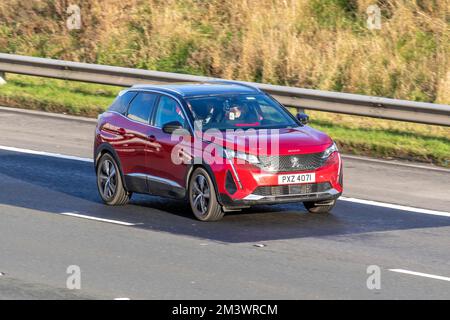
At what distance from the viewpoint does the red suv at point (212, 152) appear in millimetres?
13570

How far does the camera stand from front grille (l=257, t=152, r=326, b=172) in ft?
44.5

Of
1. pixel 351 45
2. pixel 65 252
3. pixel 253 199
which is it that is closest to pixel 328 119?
pixel 351 45

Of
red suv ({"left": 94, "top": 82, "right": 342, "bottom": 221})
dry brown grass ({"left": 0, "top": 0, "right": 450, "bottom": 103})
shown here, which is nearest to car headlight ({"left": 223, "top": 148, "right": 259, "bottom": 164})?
red suv ({"left": 94, "top": 82, "right": 342, "bottom": 221})

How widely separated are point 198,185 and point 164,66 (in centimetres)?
1392

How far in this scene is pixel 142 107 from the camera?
1518 cm

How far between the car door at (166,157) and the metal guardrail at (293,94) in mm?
6000

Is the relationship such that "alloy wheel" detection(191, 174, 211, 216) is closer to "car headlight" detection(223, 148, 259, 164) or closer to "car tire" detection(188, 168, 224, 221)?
"car tire" detection(188, 168, 224, 221)

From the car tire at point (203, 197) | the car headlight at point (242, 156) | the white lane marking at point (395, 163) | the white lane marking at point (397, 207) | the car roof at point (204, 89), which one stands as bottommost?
the white lane marking at point (395, 163)

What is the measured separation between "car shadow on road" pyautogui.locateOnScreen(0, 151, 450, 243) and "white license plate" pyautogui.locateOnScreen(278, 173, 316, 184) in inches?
20.5

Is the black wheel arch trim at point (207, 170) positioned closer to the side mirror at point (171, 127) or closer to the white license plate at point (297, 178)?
the side mirror at point (171, 127)

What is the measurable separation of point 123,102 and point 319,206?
3.09 meters
